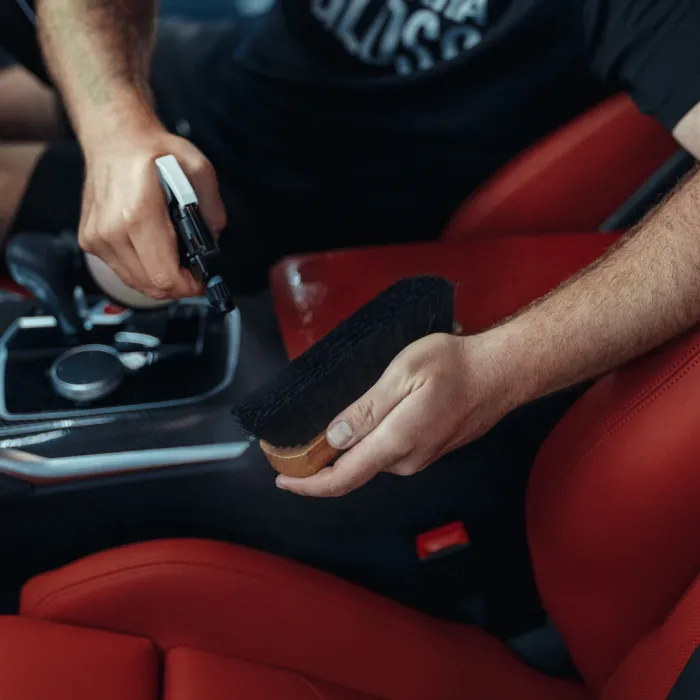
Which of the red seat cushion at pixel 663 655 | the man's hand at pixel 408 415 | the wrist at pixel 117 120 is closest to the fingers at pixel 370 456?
the man's hand at pixel 408 415

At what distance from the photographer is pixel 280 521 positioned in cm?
58

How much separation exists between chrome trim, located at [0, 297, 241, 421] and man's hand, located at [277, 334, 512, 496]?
13 cm

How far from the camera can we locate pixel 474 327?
61 centimetres

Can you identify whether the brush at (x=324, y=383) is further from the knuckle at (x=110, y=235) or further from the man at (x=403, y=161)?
the knuckle at (x=110, y=235)

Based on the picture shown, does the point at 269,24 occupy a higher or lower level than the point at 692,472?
lower

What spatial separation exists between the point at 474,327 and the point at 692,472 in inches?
8.4

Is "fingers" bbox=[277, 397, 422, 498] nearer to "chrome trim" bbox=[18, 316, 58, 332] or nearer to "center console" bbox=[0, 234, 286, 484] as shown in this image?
"center console" bbox=[0, 234, 286, 484]

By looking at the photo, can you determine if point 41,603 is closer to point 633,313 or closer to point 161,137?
point 161,137

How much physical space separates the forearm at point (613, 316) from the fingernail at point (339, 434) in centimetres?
13

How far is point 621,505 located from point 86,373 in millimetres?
424

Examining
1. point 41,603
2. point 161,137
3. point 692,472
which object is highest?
point 692,472

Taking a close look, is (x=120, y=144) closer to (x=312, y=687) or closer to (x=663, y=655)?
(x=312, y=687)

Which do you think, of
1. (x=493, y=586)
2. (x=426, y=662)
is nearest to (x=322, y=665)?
(x=426, y=662)

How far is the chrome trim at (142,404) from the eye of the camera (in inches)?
21.7
